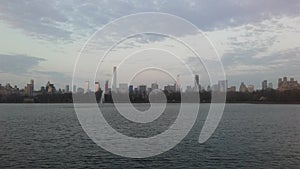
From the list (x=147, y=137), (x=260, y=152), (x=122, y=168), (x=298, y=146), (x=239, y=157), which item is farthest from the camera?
(x=147, y=137)

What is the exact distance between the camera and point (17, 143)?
4553 cm

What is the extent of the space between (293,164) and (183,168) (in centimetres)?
1039

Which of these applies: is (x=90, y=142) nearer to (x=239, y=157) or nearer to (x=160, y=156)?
(x=160, y=156)

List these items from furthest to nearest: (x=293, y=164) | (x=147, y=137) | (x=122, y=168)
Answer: (x=147, y=137) → (x=293, y=164) → (x=122, y=168)

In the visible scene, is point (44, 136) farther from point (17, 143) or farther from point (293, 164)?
point (293, 164)

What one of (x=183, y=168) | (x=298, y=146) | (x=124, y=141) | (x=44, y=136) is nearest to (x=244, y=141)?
(x=298, y=146)

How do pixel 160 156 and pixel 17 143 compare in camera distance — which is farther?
pixel 17 143

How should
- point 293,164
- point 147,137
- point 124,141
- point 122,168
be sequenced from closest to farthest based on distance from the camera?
point 122,168, point 293,164, point 124,141, point 147,137

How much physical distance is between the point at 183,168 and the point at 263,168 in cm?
702

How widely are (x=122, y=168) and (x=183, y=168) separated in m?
5.17

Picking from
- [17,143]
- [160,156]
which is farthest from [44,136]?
[160,156]

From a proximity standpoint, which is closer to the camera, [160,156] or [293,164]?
[293,164]

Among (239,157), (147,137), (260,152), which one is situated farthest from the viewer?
(147,137)

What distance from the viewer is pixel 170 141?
159 feet
